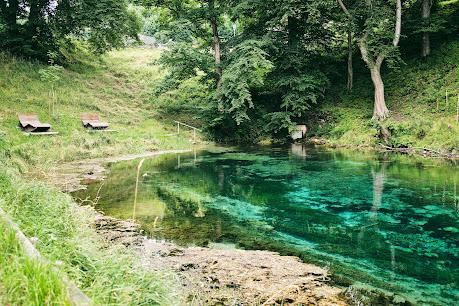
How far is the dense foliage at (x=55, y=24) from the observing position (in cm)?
2740

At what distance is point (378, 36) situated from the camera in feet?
71.8

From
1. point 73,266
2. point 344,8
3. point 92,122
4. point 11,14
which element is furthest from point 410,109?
point 11,14

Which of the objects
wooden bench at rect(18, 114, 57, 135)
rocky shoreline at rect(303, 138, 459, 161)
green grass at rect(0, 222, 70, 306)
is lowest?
rocky shoreline at rect(303, 138, 459, 161)

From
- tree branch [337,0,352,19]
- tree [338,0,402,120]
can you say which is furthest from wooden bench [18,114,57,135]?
tree [338,0,402,120]

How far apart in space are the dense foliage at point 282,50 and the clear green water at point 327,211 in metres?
7.34

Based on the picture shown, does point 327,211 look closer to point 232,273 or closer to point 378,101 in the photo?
point 232,273

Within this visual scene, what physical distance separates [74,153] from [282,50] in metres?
14.1

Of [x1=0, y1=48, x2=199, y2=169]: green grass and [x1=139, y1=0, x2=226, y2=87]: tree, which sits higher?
[x1=139, y1=0, x2=226, y2=87]: tree

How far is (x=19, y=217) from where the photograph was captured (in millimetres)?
5938

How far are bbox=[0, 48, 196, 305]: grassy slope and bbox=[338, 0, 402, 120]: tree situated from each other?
11028 millimetres

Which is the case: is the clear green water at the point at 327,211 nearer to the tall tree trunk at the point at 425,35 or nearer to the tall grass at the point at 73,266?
the tall grass at the point at 73,266

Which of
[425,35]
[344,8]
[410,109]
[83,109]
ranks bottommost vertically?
[410,109]

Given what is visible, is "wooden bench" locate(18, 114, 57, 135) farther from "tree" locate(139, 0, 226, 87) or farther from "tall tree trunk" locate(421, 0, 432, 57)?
"tall tree trunk" locate(421, 0, 432, 57)

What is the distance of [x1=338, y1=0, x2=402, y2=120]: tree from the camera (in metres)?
21.6
